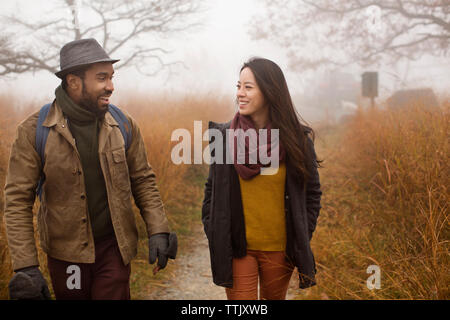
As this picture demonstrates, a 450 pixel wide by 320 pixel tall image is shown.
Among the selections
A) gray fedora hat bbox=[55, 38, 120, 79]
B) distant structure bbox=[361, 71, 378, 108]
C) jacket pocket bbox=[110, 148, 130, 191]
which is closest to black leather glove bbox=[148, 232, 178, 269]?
jacket pocket bbox=[110, 148, 130, 191]

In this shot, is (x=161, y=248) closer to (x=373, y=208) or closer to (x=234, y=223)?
(x=234, y=223)

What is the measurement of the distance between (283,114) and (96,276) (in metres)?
1.27

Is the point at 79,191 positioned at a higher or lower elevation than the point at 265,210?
higher

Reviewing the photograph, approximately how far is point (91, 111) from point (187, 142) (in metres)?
4.56

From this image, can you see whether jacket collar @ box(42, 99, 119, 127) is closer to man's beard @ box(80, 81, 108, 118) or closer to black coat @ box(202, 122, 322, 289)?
man's beard @ box(80, 81, 108, 118)

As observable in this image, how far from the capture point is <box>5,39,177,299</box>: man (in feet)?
5.26

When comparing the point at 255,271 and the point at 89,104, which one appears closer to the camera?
the point at 89,104

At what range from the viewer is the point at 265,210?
1.85 metres

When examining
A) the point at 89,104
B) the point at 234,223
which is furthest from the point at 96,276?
the point at 89,104

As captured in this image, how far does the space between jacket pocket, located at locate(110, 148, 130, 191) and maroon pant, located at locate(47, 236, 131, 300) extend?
0.94ft

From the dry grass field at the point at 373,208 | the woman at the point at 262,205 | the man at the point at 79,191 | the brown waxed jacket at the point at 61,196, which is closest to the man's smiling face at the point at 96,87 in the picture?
the man at the point at 79,191

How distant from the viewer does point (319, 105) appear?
73.7 ft

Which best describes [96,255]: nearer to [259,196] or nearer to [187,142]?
[259,196]

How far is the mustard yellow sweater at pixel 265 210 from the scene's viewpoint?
1847 mm
